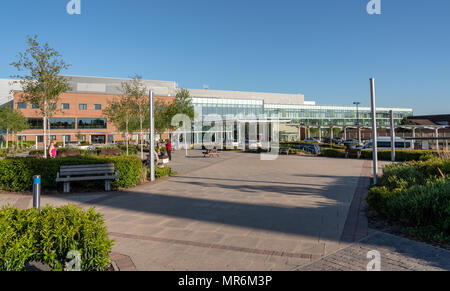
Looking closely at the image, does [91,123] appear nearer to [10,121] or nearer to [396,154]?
[10,121]

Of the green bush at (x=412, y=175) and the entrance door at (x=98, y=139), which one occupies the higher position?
the entrance door at (x=98, y=139)

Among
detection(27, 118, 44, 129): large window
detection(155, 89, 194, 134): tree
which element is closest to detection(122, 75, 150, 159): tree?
detection(155, 89, 194, 134): tree

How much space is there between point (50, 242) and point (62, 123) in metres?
54.5

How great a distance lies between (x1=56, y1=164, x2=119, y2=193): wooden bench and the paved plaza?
21.3 inches

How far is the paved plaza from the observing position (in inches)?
154

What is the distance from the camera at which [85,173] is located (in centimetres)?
868

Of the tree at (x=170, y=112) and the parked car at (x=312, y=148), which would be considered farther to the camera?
the tree at (x=170, y=112)

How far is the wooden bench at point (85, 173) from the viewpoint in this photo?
8.59 meters

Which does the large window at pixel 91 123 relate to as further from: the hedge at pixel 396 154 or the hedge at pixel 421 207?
the hedge at pixel 421 207

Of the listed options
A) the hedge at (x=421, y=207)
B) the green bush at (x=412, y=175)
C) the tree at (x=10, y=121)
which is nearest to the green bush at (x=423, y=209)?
the hedge at (x=421, y=207)

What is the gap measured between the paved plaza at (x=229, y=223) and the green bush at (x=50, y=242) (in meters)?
0.65

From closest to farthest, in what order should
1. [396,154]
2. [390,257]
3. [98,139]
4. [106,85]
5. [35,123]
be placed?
[390,257] < [396,154] < [35,123] < [98,139] < [106,85]

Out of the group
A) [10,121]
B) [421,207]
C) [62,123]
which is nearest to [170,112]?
[10,121]

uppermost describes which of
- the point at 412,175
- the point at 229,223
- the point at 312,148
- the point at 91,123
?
the point at 91,123
